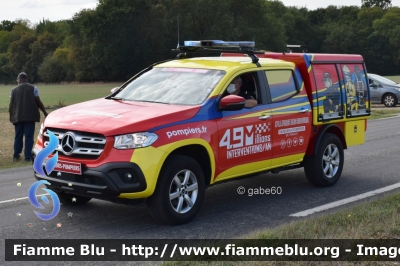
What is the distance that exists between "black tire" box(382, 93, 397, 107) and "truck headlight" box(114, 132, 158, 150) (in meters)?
24.9

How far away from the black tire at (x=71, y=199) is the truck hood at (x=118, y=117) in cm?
114

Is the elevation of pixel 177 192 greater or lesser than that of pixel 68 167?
lesser

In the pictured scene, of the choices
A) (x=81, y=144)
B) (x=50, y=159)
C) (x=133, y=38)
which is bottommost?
(x=50, y=159)

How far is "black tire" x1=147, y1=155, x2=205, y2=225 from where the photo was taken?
23.0ft

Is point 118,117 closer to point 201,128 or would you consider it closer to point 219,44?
point 201,128

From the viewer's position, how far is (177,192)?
284 inches

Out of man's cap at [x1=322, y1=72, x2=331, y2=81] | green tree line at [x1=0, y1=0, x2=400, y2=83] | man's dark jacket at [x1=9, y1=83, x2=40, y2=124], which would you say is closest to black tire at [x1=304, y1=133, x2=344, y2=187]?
man's cap at [x1=322, y1=72, x2=331, y2=81]

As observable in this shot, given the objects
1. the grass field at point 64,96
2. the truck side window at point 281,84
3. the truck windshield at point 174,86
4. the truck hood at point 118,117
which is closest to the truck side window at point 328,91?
the truck side window at point 281,84

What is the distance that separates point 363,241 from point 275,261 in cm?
105

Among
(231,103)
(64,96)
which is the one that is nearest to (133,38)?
(64,96)

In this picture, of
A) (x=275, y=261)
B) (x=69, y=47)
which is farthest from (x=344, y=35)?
(x=275, y=261)

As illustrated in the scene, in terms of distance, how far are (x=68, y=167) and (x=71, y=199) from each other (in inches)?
54.1

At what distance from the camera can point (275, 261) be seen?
5508 millimetres

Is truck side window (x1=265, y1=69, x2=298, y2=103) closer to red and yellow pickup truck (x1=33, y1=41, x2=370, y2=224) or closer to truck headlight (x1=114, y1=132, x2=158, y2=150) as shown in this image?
red and yellow pickup truck (x1=33, y1=41, x2=370, y2=224)
